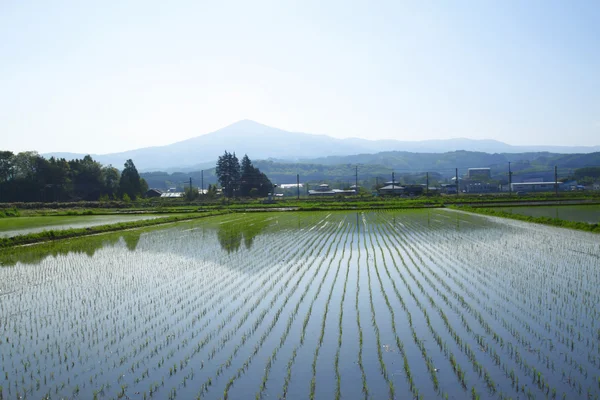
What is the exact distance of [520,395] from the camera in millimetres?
3766

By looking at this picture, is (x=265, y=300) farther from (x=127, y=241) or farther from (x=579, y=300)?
(x=127, y=241)

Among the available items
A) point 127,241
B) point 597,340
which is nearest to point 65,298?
point 597,340

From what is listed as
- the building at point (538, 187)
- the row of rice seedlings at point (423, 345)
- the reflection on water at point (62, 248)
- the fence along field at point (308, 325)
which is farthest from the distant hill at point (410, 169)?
the row of rice seedlings at point (423, 345)

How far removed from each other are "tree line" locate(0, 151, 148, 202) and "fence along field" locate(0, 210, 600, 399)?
3946 centimetres

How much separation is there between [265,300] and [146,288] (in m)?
2.42

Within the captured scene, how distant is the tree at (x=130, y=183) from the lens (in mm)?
51938

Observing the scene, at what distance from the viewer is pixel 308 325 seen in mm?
5867

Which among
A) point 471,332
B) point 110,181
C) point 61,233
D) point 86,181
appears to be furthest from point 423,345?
point 110,181

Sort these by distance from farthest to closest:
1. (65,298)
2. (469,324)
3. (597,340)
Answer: (65,298) < (469,324) < (597,340)

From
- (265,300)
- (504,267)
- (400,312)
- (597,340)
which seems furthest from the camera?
(504,267)

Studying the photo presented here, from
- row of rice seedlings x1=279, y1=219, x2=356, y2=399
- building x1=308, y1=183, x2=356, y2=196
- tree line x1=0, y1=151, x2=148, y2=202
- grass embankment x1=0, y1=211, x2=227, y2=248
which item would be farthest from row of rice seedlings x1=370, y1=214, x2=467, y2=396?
building x1=308, y1=183, x2=356, y2=196

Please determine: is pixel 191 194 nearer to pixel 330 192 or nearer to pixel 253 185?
pixel 253 185

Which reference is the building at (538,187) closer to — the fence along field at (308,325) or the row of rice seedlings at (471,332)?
the fence along field at (308,325)

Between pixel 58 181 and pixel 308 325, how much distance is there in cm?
4989
